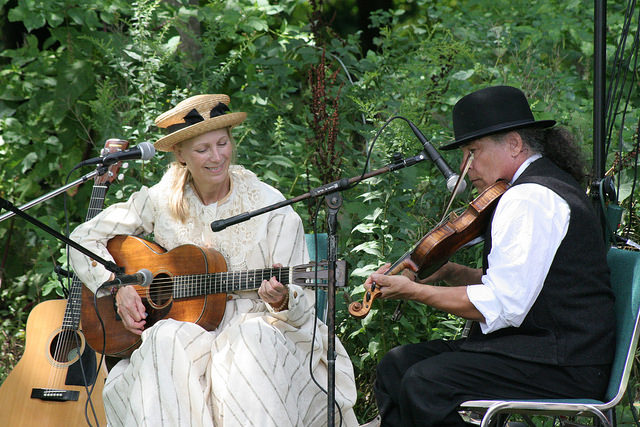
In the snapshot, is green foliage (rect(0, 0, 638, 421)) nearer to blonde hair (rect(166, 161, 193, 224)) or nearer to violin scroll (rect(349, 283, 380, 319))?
blonde hair (rect(166, 161, 193, 224))

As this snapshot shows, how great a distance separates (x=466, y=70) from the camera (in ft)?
15.6

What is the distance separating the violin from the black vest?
205 millimetres

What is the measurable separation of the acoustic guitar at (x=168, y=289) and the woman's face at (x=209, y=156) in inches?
13.1

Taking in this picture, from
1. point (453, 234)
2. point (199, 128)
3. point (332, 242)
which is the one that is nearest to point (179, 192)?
point (199, 128)

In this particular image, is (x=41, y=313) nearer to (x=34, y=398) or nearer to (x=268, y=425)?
(x=34, y=398)

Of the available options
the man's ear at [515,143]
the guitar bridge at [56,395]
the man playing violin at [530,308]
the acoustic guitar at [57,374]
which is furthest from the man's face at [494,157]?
the guitar bridge at [56,395]

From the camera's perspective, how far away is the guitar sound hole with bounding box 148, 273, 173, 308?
338 centimetres

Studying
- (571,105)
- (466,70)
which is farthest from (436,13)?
(571,105)

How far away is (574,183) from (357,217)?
6.13ft

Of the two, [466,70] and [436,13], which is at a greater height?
[436,13]

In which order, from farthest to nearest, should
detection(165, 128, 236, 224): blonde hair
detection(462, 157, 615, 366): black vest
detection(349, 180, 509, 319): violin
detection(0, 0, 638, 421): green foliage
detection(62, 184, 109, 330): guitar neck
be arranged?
detection(0, 0, 638, 421): green foliage < detection(62, 184, 109, 330): guitar neck < detection(165, 128, 236, 224): blonde hair < detection(349, 180, 509, 319): violin < detection(462, 157, 615, 366): black vest

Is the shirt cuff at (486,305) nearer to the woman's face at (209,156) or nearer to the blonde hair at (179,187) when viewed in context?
the woman's face at (209,156)

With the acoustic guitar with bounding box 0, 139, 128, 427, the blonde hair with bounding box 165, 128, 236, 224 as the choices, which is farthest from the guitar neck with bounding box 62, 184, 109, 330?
the blonde hair with bounding box 165, 128, 236, 224

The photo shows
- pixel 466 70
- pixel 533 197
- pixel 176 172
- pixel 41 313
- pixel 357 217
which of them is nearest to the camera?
pixel 533 197
